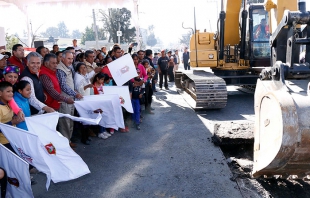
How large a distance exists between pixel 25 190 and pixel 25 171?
293mm

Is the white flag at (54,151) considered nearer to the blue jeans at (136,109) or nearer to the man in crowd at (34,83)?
the man in crowd at (34,83)

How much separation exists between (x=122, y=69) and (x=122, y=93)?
55 centimetres

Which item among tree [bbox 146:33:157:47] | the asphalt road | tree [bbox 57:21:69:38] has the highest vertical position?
tree [bbox 57:21:69:38]

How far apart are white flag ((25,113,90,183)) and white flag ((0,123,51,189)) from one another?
→ 0.49 feet

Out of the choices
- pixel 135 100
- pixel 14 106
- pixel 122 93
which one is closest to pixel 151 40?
pixel 135 100

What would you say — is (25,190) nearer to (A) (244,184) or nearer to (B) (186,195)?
(B) (186,195)

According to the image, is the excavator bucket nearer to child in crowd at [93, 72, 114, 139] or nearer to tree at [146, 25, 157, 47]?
child in crowd at [93, 72, 114, 139]

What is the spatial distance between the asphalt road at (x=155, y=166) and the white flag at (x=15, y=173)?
0.63 metres

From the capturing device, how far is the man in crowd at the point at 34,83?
4.21 metres

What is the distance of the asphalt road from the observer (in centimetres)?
380

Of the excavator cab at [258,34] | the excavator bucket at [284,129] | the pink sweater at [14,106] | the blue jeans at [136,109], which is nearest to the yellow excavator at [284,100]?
the excavator bucket at [284,129]

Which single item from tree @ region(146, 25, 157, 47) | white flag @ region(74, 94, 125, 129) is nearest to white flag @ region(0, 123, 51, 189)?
white flag @ region(74, 94, 125, 129)

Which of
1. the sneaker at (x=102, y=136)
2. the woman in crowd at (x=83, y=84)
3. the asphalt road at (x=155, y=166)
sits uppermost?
the woman in crowd at (x=83, y=84)

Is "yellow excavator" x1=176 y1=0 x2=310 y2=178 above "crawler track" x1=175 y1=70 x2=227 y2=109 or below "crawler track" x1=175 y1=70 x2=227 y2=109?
above
